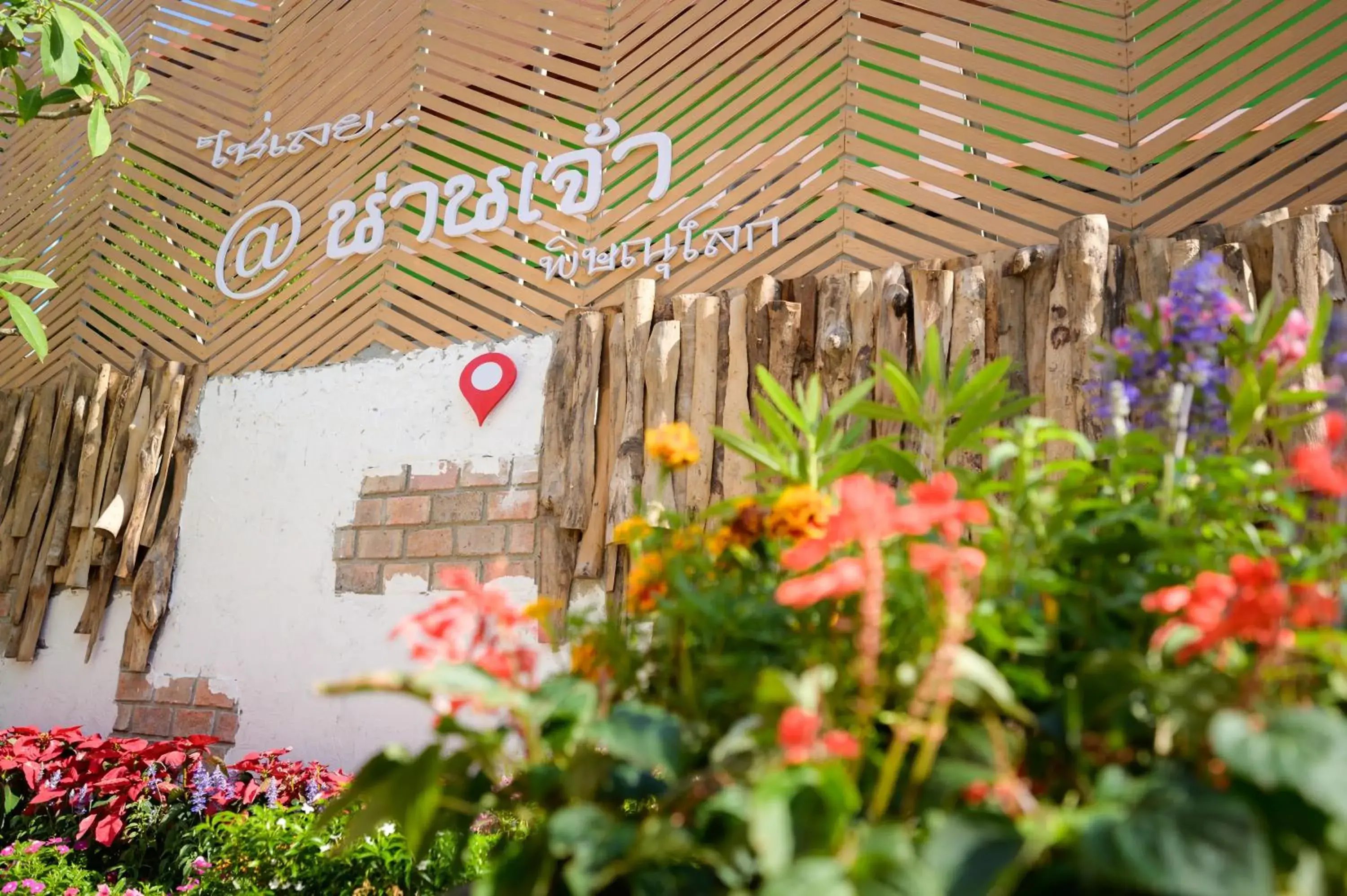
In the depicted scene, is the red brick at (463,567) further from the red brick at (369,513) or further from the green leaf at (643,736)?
the green leaf at (643,736)

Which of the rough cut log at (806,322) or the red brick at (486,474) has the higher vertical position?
the rough cut log at (806,322)

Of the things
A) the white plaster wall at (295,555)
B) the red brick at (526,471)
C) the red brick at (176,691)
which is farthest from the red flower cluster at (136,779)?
the red brick at (526,471)

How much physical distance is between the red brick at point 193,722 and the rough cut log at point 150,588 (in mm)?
235

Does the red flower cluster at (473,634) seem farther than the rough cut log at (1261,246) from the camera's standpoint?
No

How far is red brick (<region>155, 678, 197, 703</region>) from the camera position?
325 cm

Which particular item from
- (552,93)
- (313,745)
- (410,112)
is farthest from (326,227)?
(313,745)

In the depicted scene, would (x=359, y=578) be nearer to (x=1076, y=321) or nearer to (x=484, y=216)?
(x=484, y=216)

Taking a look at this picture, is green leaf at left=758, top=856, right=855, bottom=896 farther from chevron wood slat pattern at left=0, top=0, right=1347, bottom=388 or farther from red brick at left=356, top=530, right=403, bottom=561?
red brick at left=356, top=530, right=403, bottom=561

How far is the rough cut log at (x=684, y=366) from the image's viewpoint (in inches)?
105

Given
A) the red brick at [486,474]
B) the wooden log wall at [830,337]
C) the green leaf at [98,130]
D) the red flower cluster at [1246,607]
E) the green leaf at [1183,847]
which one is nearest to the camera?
the green leaf at [1183,847]

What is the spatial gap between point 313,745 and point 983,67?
2.75m

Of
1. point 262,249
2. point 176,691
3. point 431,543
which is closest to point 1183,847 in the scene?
point 431,543

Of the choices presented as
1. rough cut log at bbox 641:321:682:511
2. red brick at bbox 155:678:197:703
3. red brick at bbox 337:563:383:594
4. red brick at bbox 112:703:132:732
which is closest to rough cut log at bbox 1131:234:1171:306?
rough cut log at bbox 641:321:682:511

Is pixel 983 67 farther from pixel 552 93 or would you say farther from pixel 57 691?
pixel 57 691
